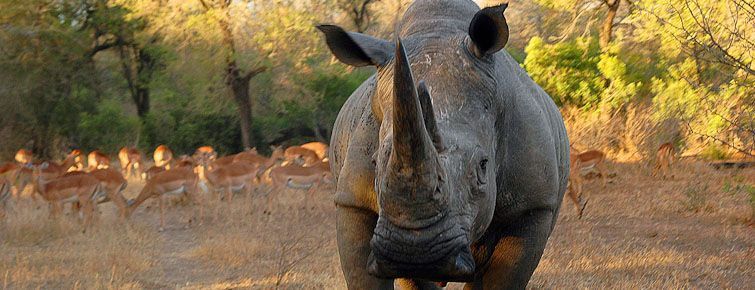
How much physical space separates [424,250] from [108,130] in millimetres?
21781

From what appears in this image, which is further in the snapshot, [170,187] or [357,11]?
[357,11]

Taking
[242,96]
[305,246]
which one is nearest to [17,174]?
[242,96]

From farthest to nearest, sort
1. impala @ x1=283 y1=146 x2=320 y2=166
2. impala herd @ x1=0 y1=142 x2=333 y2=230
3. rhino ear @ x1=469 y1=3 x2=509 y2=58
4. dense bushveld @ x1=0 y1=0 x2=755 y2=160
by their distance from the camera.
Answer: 1. impala @ x1=283 y1=146 x2=320 y2=166
2. dense bushveld @ x1=0 y1=0 x2=755 y2=160
3. impala herd @ x1=0 y1=142 x2=333 y2=230
4. rhino ear @ x1=469 y1=3 x2=509 y2=58

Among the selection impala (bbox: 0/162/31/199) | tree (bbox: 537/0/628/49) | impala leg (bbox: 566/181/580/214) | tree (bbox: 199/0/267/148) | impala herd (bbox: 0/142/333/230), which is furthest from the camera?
tree (bbox: 199/0/267/148)

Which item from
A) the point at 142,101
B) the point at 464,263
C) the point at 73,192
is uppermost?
the point at 464,263

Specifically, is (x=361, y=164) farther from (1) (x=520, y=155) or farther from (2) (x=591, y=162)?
(2) (x=591, y=162)

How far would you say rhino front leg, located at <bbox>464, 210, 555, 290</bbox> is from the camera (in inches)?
121

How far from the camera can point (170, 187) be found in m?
12.1

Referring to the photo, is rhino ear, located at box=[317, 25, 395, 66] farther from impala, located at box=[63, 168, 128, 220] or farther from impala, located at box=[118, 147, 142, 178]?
impala, located at box=[118, 147, 142, 178]

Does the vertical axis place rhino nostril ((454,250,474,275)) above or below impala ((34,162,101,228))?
above

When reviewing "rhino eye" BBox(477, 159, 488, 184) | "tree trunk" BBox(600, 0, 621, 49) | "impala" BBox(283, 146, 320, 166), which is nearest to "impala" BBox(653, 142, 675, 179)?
"tree trunk" BBox(600, 0, 621, 49)

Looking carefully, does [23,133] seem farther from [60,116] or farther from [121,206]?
[121,206]

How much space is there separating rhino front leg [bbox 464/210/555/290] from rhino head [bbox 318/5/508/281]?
42 cm

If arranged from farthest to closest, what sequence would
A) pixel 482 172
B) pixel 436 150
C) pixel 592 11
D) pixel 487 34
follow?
pixel 592 11, pixel 487 34, pixel 482 172, pixel 436 150
